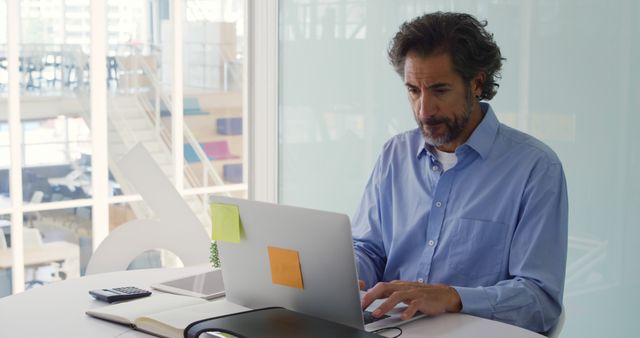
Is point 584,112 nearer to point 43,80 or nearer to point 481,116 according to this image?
point 481,116

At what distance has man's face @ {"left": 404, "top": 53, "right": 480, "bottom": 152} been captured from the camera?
2.19 m

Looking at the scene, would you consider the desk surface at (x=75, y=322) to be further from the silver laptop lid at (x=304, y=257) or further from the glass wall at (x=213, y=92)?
the glass wall at (x=213, y=92)

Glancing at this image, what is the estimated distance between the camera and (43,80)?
6895mm

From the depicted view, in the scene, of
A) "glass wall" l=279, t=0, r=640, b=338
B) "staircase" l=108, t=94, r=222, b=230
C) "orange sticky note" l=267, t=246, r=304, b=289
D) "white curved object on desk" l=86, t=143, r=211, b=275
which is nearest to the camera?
"orange sticky note" l=267, t=246, r=304, b=289

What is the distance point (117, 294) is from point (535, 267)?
101cm

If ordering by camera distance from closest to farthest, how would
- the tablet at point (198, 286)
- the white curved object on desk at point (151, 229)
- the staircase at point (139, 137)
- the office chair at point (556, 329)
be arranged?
the office chair at point (556, 329) → the tablet at point (198, 286) → the white curved object on desk at point (151, 229) → the staircase at point (139, 137)

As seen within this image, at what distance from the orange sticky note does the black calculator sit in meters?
0.46

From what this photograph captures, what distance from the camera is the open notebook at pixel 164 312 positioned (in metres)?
1.80

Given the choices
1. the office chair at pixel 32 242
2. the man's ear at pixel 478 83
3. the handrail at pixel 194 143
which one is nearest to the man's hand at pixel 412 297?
the man's ear at pixel 478 83

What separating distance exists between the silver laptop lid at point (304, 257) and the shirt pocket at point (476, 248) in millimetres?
537

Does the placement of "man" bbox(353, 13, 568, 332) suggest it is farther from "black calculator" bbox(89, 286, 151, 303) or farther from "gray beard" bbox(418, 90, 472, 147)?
"black calculator" bbox(89, 286, 151, 303)

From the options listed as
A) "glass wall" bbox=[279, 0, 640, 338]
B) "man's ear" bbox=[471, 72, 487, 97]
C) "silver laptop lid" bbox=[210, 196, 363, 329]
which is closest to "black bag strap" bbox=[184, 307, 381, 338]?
"silver laptop lid" bbox=[210, 196, 363, 329]

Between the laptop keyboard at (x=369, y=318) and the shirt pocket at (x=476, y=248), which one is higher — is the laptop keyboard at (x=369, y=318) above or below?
below

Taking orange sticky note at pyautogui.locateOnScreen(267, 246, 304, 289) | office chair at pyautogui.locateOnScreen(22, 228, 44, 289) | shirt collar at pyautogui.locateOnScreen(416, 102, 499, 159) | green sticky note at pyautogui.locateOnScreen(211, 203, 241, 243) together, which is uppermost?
shirt collar at pyautogui.locateOnScreen(416, 102, 499, 159)
